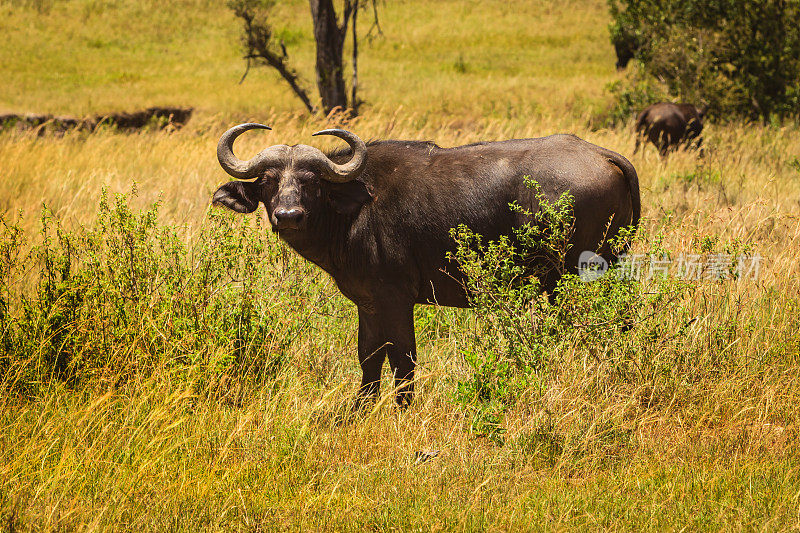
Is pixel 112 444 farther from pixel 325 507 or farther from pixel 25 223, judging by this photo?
pixel 25 223

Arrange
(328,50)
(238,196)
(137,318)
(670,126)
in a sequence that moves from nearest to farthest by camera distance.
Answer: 1. (238,196)
2. (137,318)
3. (670,126)
4. (328,50)

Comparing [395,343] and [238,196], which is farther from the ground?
[238,196]

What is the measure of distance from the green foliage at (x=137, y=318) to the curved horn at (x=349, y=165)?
4.25 ft

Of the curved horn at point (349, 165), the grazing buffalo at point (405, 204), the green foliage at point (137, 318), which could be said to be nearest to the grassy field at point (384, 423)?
the green foliage at point (137, 318)

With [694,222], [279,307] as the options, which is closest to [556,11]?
[694,222]

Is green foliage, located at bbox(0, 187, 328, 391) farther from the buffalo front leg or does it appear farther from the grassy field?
the buffalo front leg

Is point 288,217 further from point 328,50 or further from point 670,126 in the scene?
point 328,50

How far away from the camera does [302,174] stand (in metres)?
4.77

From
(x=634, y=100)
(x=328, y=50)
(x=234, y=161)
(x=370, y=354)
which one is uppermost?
(x=234, y=161)

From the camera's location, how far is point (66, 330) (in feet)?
17.2

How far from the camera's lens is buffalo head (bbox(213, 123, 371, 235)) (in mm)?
4738

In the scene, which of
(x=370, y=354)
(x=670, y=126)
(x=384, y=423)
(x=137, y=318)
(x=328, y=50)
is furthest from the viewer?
(x=328, y=50)

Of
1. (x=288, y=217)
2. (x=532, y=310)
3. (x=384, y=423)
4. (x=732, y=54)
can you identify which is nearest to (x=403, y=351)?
(x=384, y=423)

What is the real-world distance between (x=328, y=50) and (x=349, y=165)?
1411 centimetres
